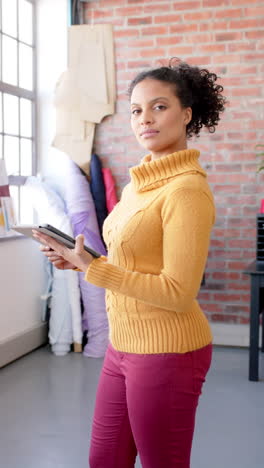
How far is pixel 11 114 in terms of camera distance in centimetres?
468

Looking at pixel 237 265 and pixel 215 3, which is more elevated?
pixel 215 3

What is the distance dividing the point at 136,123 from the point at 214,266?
11.0ft

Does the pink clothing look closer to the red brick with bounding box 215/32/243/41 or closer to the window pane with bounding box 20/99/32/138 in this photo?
the window pane with bounding box 20/99/32/138

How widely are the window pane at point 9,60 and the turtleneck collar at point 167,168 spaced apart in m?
3.30

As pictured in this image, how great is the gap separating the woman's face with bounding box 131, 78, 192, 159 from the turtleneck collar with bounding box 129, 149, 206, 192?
4 centimetres

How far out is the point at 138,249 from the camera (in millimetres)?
1516

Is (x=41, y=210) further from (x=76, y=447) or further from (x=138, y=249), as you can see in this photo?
(x=138, y=249)

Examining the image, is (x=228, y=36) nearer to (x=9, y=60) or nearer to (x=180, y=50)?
(x=180, y=50)

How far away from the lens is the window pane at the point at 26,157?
16.0ft

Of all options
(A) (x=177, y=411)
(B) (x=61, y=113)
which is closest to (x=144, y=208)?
(A) (x=177, y=411)

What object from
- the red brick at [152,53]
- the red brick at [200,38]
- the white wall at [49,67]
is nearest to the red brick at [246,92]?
the red brick at [200,38]

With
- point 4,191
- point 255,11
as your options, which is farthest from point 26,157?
point 255,11

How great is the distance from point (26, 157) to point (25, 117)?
344 mm

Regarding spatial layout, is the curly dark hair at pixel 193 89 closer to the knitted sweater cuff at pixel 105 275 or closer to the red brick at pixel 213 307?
the knitted sweater cuff at pixel 105 275
